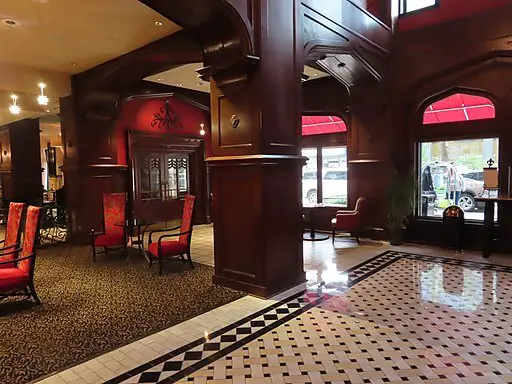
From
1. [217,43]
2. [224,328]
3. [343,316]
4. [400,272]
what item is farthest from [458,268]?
[217,43]

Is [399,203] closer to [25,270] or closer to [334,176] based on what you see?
[334,176]

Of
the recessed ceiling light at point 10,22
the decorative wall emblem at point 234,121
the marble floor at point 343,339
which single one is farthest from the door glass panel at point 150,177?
the marble floor at point 343,339

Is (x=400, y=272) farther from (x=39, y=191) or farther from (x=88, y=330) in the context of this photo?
(x=39, y=191)

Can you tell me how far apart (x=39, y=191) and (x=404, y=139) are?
418 inches

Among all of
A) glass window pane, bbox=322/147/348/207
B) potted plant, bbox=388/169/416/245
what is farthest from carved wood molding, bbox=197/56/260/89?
glass window pane, bbox=322/147/348/207

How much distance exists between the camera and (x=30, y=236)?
411 cm

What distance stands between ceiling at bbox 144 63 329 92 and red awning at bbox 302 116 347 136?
3.74ft

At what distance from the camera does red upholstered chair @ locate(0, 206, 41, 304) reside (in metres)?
3.85

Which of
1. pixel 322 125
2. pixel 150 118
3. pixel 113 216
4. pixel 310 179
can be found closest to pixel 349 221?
pixel 310 179

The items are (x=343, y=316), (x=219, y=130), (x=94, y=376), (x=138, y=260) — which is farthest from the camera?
(x=138, y=260)

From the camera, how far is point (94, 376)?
260cm

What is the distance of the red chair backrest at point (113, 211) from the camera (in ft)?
21.0

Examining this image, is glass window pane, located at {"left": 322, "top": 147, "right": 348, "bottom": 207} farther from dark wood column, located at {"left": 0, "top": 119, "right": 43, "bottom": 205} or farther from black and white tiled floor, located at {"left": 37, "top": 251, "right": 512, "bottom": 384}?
dark wood column, located at {"left": 0, "top": 119, "right": 43, "bottom": 205}

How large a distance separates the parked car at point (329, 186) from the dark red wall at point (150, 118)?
2.97 m
